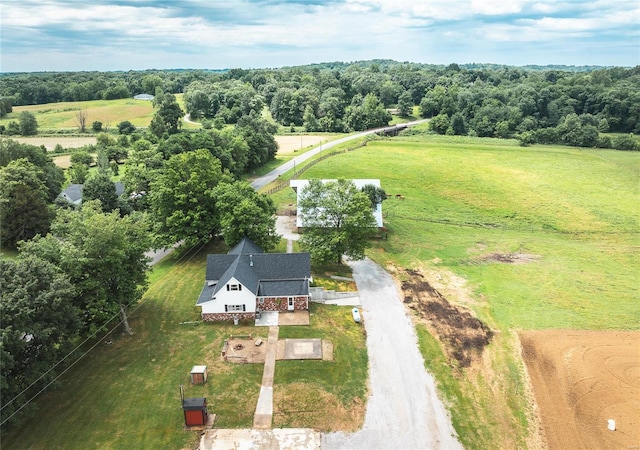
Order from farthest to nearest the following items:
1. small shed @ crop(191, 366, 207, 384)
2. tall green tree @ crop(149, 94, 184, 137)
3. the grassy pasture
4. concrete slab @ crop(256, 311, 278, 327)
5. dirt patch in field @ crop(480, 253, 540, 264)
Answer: tall green tree @ crop(149, 94, 184, 137)
dirt patch in field @ crop(480, 253, 540, 264)
the grassy pasture
concrete slab @ crop(256, 311, 278, 327)
small shed @ crop(191, 366, 207, 384)

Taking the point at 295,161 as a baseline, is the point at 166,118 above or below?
above

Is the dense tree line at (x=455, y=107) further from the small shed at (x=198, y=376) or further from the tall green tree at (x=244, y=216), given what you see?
the small shed at (x=198, y=376)

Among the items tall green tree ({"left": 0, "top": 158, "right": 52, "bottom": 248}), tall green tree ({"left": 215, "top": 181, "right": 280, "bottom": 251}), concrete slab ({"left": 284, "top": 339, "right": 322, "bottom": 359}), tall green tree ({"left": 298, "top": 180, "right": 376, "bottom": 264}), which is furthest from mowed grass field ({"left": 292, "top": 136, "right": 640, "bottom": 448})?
tall green tree ({"left": 0, "top": 158, "right": 52, "bottom": 248})

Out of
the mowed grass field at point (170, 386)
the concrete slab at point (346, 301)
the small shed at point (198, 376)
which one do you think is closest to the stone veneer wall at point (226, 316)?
the mowed grass field at point (170, 386)

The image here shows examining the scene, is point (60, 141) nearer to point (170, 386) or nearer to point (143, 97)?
point (143, 97)

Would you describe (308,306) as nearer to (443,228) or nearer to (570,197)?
(443,228)

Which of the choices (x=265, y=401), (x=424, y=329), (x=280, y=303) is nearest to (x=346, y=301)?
(x=280, y=303)

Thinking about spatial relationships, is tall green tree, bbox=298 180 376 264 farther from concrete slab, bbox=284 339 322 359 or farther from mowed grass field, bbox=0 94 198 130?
mowed grass field, bbox=0 94 198 130
